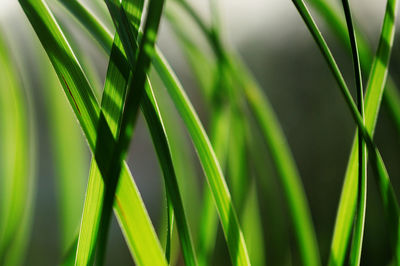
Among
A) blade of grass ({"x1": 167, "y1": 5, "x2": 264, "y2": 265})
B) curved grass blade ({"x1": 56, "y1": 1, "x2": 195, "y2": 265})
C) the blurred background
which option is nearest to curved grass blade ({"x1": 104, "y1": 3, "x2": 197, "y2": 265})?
curved grass blade ({"x1": 56, "y1": 1, "x2": 195, "y2": 265})

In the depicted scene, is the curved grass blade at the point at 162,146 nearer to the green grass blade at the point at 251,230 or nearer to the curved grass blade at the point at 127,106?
the curved grass blade at the point at 127,106

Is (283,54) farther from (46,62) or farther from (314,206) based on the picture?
(46,62)

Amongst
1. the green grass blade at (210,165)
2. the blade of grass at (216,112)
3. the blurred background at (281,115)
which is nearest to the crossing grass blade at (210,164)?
the green grass blade at (210,165)

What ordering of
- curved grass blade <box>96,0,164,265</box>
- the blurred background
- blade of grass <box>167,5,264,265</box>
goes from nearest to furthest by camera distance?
curved grass blade <box>96,0,164,265</box> → blade of grass <box>167,5,264,265</box> → the blurred background

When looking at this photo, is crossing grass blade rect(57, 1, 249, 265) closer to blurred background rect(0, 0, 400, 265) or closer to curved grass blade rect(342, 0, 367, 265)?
curved grass blade rect(342, 0, 367, 265)

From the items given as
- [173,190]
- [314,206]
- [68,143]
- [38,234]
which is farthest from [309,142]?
[173,190]

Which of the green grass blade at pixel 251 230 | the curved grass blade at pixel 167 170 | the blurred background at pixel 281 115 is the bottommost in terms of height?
the green grass blade at pixel 251 230
